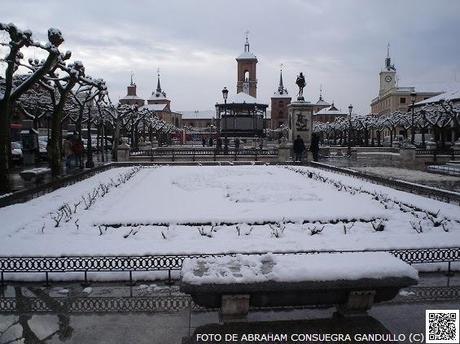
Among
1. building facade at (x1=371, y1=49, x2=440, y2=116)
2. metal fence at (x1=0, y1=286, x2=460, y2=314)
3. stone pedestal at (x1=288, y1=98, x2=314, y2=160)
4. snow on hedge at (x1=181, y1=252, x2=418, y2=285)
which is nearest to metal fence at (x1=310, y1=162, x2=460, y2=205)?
metal fence at (x1=0, y1=286, x2=460, y2=314)

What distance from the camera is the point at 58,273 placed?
7.52 m

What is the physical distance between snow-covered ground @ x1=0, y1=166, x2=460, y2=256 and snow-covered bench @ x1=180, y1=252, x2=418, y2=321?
2953 millimetres

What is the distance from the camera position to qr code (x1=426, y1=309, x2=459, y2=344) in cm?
514

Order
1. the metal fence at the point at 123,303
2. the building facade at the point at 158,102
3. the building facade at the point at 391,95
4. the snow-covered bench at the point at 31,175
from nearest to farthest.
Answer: the metal fence at the point at 123,303
the snow-covered bench at the point at 31,175
the building facade at the point at 391,95
the building facade at the point at 158,102

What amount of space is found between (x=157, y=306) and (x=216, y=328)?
1.15m

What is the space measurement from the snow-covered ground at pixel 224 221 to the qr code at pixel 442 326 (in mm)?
3067

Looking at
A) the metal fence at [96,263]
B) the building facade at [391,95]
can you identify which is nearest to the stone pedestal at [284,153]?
the metal fence at [96,263]

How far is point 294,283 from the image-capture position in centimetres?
528

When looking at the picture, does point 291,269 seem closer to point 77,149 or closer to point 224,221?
point 224,221

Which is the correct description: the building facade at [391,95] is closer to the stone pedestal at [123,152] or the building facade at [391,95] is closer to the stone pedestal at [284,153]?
the stone pedestal at [284,153]

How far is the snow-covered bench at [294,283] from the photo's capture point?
5262 mm

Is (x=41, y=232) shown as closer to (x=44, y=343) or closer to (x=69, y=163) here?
(x=44, y=343)

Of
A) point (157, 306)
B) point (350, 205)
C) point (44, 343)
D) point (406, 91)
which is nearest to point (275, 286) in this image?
point (157, 306)

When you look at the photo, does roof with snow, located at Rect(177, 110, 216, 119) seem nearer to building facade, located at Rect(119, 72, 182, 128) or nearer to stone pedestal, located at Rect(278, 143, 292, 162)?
building facade, located at Rect(119, 72, 182, 128)
